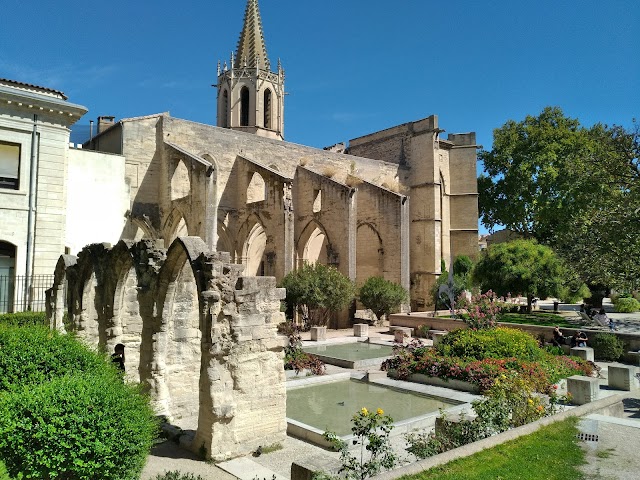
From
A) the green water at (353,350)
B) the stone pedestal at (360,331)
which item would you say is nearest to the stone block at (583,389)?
the green water at (353,350)

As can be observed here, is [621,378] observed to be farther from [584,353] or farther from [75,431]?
[75,431]

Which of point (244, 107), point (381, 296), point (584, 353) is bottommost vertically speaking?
point (584, 353)

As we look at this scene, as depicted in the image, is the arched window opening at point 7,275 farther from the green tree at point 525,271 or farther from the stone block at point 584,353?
the green tree at point 525,271

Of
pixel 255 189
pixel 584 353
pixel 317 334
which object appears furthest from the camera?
pixel 255 189

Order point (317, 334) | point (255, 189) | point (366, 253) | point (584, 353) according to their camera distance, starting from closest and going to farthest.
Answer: point (584, 353)
point (317, 334)
point (255, 189)
point (366, 253)

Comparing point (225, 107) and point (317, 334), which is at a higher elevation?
point (225, 107)

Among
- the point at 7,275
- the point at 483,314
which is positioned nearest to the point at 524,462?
the point at 483,314

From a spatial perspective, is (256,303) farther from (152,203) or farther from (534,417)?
(152,203)

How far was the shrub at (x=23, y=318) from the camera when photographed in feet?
43.0

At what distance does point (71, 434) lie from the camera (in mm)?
4426

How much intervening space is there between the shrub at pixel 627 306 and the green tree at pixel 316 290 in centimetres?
2018

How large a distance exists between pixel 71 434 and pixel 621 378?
10938 mm

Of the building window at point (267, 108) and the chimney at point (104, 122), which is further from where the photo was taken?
the building window at point (267, 108)

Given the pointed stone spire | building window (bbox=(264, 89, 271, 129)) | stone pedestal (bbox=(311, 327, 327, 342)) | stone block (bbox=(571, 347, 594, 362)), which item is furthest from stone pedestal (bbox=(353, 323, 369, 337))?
the pointed stone spire
